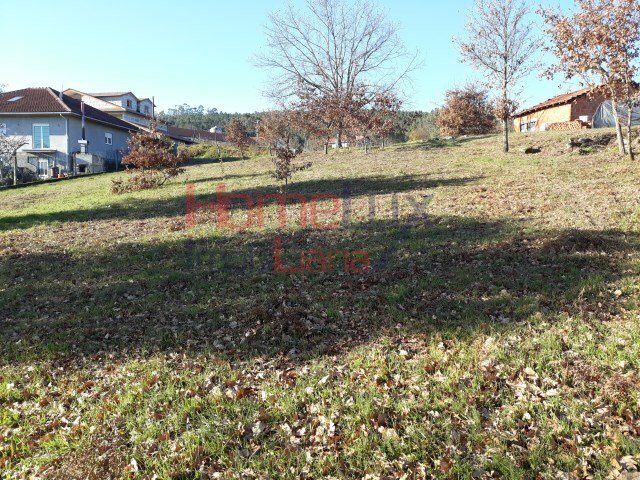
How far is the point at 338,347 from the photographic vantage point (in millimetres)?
5688

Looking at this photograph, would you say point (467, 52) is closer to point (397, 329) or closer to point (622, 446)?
point (397, 329)

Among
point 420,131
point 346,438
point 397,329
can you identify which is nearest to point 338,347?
point 397,329

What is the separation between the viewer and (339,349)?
5629 millimetres

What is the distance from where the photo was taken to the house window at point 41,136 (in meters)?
38.2

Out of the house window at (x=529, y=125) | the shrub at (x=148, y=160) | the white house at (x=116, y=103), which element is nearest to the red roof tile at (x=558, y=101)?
the house window at (x=529, y=125)

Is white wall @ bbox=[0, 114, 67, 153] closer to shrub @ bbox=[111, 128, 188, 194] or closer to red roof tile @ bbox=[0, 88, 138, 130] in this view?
red roof tile @ bbox=[0, 88, 138, 130]

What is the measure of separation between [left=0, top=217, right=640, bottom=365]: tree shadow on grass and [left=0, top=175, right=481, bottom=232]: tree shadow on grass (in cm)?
516

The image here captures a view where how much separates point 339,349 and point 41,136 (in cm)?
4187

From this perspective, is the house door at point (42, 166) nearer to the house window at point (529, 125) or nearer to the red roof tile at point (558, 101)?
the red roof tile at point (558, 101)

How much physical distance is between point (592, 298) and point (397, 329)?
2724 millimetres

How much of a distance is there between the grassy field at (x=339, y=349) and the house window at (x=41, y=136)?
31.1 m

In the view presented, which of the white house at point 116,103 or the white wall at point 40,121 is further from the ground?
the white house at point 116,103

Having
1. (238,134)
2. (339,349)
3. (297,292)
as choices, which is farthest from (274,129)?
(339,349)

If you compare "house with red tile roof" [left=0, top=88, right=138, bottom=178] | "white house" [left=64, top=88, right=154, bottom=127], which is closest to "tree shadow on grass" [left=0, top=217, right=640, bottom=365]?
"house with red tile roof" [left=0, top=88, right=138, bottom=178]
